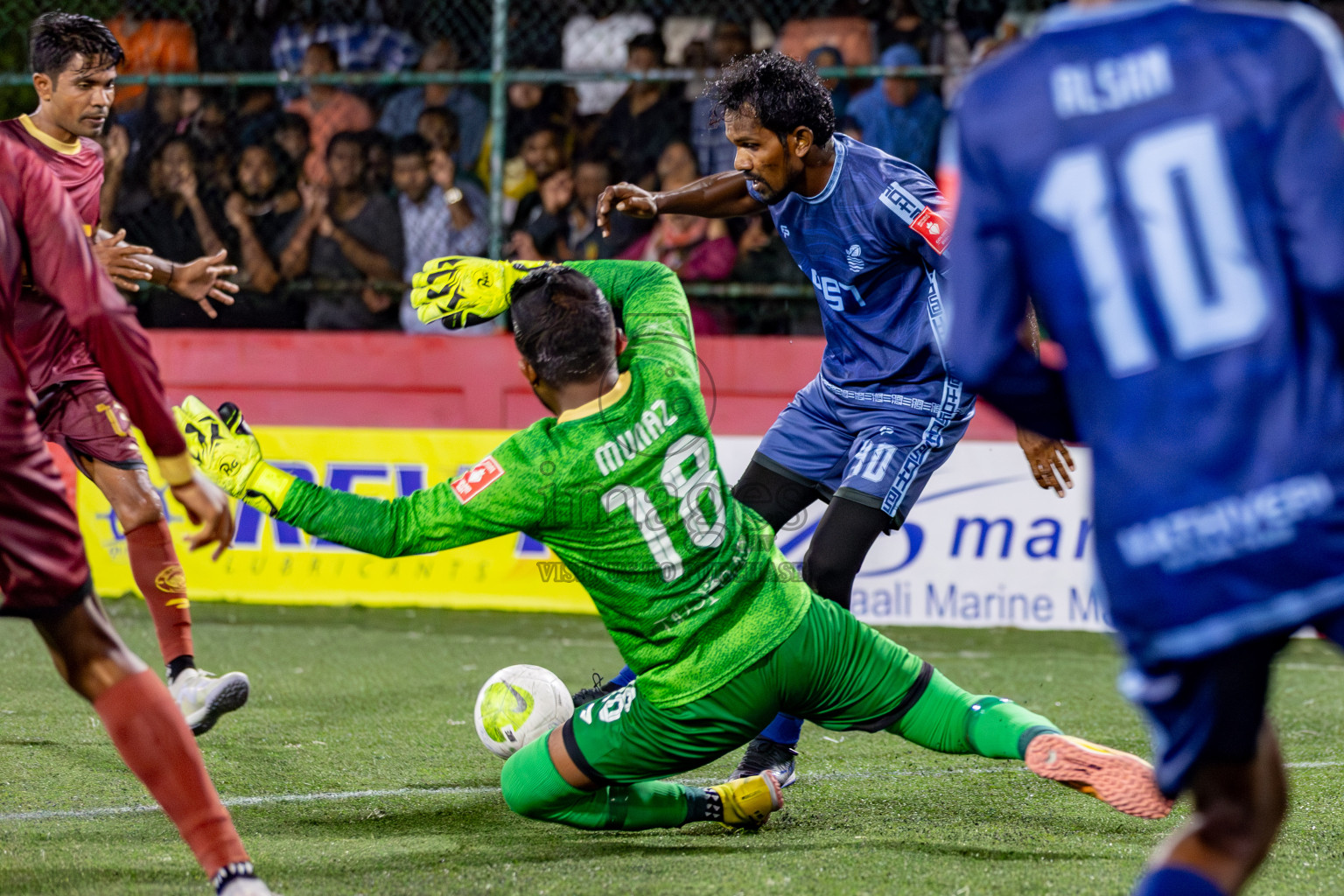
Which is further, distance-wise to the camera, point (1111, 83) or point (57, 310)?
point (57, 310)

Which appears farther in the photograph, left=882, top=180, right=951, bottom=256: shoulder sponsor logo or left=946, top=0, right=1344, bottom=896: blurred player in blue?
left=882, top=180, right=951, bottom=256: shoulder sponsor logo

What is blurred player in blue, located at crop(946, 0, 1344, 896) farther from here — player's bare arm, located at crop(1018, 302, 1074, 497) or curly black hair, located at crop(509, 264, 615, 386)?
player's bare arm, located at crop(1018, 302, 1074, 497)

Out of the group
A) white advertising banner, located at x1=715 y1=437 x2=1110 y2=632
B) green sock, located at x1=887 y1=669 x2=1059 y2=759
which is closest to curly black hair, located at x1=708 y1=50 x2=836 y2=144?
green sock, located at x1=887 y1=669 x2=1059 y2=759

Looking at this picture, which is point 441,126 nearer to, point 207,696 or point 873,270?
point 873,270

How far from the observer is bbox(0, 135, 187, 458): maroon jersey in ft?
8.79

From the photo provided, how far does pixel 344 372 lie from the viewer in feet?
28.2

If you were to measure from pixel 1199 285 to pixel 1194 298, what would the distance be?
0.06ft

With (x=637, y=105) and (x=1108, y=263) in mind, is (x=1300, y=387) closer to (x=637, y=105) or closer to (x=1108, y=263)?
(x=1108, y=263)

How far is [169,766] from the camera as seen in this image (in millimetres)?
2793

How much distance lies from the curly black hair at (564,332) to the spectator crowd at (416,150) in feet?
17.4

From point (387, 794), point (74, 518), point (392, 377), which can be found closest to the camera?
point (74, 518)

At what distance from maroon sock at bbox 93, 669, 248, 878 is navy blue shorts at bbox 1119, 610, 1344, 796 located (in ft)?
5.72

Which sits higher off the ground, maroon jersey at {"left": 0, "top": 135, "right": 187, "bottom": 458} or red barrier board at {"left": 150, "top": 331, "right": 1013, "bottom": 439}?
maroon jersey at {"left": 0, "top": 135, "right": 187, "bottom": 458}

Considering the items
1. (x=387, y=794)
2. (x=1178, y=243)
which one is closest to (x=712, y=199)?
(x=387, y=794)
